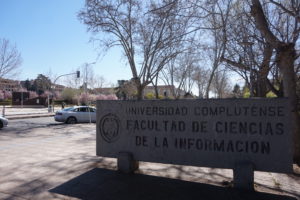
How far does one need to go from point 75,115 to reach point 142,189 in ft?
56.0

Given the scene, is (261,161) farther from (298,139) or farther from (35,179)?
(35,179)

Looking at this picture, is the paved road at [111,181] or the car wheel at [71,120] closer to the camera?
the paved road at [111,181]

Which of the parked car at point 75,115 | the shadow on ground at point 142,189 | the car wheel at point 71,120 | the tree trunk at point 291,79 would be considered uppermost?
the tree trunk at point 291,79

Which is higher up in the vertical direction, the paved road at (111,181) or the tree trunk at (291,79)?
the tree trunk at (291,79)

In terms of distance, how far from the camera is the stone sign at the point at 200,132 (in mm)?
5254

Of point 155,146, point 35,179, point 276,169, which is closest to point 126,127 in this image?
point 155,146

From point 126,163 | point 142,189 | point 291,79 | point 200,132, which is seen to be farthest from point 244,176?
point 291,79

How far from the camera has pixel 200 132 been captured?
5773 millimetres

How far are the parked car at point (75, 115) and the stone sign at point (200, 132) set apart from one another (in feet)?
49.7

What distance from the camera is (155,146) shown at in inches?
243

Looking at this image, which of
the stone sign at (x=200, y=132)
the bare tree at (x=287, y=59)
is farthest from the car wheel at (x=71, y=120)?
the bare tree at (x=287, y=59)

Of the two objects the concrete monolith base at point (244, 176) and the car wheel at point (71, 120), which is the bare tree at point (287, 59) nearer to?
the concrete monolith base at point (244, 176)

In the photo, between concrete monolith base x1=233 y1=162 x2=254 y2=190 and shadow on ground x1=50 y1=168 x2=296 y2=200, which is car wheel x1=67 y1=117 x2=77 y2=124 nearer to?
shadow on ground x1=50 y1=168 x2=296 y2=200

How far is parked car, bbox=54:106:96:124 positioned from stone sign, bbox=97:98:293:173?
15.1 meters
